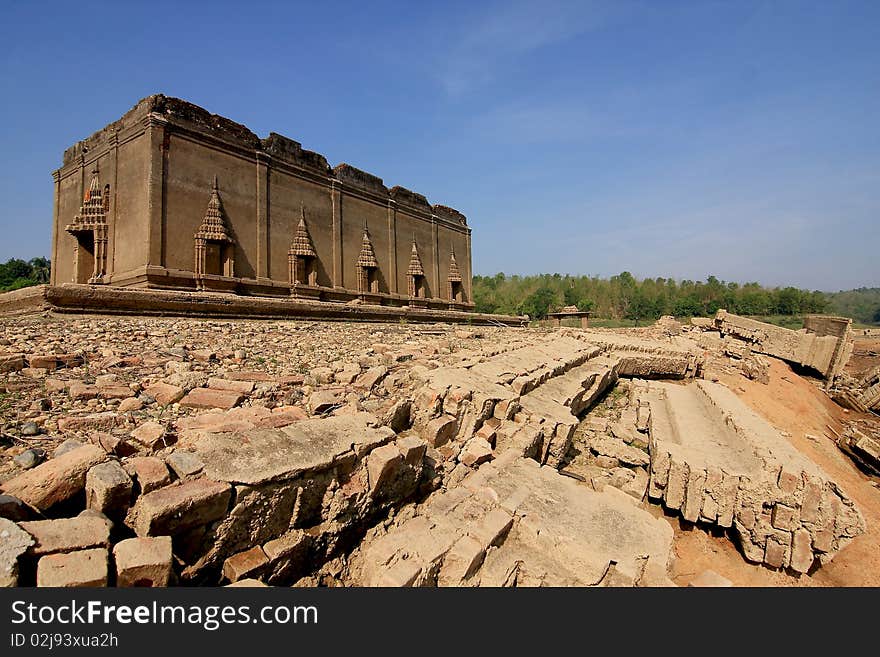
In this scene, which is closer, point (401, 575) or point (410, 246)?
point (401, 575)

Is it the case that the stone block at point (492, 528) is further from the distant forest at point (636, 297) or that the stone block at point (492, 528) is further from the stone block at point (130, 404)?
the distant forest at point (636, 297)

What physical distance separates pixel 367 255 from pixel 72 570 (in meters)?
15.0

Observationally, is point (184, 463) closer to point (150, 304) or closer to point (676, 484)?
point (676, 484)

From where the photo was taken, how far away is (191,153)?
10.8 meters

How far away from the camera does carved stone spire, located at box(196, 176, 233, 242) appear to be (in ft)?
35.5

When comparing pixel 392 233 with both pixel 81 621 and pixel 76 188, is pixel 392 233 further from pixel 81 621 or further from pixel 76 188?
pixel 81 621

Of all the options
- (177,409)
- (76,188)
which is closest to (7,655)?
(177,409)

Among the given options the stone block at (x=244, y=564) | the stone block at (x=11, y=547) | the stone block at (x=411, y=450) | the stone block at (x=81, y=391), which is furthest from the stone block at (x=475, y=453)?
the stone block at (x=81, y=391)

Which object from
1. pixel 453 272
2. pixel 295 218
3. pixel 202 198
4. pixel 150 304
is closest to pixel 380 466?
pixel 150 304

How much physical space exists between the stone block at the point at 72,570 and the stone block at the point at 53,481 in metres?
0.53

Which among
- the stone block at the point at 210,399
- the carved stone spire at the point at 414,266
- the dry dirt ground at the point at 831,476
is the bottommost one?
the dry dirt ground at the point at 831,476

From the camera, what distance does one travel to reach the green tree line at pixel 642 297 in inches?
1774

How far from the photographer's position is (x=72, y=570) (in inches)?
57.2

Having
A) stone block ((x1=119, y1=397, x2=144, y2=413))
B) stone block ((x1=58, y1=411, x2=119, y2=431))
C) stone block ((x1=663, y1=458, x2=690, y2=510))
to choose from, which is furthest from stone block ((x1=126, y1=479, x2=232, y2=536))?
stone block ((x1=663, y1=458, x2=690, y2=510))
